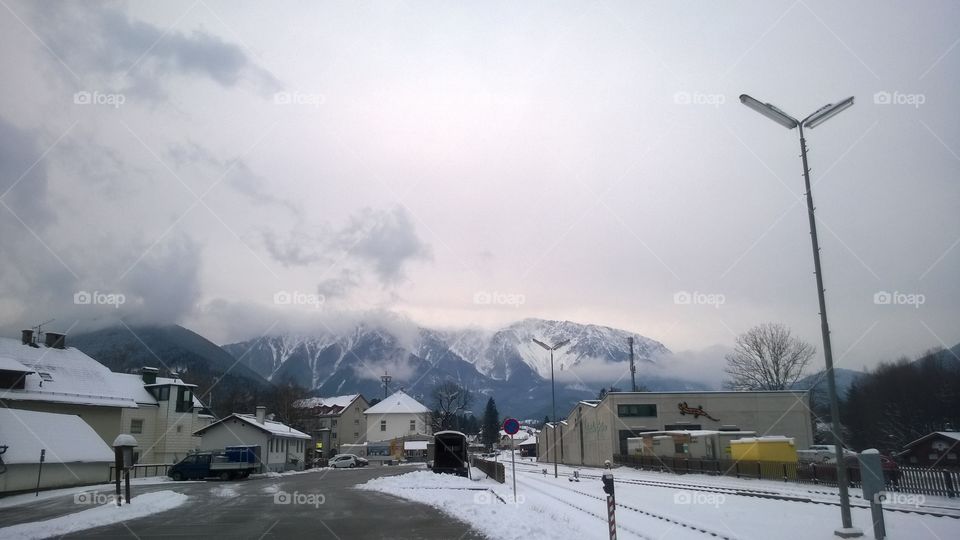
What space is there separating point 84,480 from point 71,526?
24.9 m

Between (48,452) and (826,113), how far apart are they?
40.9 meters

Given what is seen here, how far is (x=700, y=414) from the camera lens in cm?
6419

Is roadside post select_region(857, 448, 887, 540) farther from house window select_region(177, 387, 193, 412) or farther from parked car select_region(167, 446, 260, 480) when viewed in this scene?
house window select_region(177, 387, 193, 412)

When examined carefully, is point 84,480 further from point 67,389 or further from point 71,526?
point 71,526

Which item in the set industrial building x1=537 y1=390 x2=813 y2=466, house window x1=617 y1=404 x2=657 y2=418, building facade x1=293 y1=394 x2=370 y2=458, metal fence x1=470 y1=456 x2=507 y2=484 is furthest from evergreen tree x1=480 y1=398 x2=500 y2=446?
metal fence x1=470 y1=456 x2=507 y2=484

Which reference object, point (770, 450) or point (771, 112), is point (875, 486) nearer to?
point (771, 112)

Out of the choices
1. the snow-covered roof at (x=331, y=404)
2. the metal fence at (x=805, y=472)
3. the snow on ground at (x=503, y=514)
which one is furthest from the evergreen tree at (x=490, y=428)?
the snow on ground at (x=503, y=514)

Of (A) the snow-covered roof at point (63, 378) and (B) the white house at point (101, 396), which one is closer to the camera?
(B) the white house at point (101, 396)

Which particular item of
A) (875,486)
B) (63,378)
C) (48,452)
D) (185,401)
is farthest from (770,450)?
(185,401)

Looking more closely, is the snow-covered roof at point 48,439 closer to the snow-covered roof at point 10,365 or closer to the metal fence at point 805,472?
the snow-covered roof at point 10,365

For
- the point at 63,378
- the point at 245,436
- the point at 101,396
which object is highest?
the point at 63,378

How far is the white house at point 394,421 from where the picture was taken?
123m

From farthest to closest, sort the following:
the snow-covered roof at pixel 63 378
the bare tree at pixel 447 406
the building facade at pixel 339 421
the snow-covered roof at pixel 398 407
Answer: the snow-covered roof at pixel 398 407 < the building facade at pixel 339 421 < the bare tree at pixel 447 406 < the snow-covered roof at pixel 63 378

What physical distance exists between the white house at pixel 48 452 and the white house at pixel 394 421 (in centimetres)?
8387
